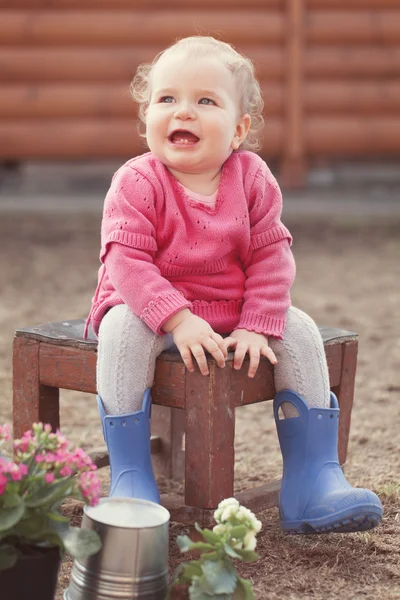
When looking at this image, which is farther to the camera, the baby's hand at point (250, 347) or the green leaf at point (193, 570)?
the baby's hand at point (250, 347)

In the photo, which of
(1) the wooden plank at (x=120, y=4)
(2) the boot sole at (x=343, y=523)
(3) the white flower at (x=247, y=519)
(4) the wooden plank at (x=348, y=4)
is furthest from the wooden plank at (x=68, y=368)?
(4) the wooden plank at (x=348, y=4)

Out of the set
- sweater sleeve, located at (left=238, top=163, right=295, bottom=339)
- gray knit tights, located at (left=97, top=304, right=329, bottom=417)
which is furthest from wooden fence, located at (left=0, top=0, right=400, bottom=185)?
gray knit tights, located at (left=97, top=304, right=329, bottom=417)

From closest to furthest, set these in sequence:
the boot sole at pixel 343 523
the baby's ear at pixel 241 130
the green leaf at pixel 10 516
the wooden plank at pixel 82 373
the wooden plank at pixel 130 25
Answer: the green leaf at pixel 10 516 < the boot sole at pixel 343 523 < the wooden plank at pixel 82 373 < the baby's ear at pixel 241 130 < the wooden plank at pixel 130 25

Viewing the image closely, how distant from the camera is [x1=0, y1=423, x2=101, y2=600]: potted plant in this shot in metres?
1.84

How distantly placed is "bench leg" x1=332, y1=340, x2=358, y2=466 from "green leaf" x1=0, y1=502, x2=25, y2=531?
1.14 metres

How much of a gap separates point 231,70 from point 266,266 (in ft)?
1.55

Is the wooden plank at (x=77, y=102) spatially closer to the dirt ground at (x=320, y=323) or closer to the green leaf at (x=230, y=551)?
the dirt ground at (x=320, y=323)

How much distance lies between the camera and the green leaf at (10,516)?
5.89 ft

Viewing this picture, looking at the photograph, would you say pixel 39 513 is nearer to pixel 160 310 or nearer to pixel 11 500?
pixel 11 500

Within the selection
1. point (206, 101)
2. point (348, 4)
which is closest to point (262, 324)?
point (206, 101)

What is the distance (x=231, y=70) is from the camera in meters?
2.50

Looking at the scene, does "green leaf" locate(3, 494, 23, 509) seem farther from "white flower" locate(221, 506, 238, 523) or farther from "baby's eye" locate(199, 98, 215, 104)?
"baby's eye" locate(199, 98, 215, 104)

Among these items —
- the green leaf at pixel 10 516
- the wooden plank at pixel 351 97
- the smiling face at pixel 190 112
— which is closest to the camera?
the green leaf at pixel 10 516

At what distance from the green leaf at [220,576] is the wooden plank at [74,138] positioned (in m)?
6.47
